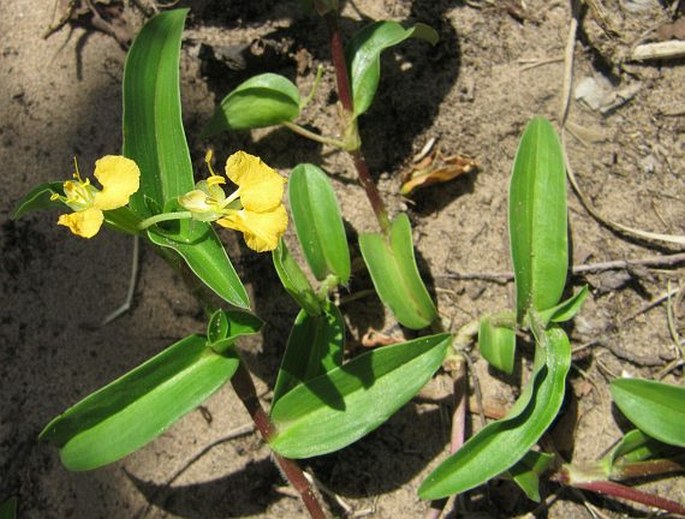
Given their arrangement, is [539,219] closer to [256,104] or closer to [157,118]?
[256,104]

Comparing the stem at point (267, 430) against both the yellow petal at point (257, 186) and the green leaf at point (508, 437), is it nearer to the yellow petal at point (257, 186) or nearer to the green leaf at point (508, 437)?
the green leaf at point (508, 437)

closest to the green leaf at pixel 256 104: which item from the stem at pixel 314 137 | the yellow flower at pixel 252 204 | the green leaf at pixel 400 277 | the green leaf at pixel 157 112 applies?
the stem at pixel 314 137

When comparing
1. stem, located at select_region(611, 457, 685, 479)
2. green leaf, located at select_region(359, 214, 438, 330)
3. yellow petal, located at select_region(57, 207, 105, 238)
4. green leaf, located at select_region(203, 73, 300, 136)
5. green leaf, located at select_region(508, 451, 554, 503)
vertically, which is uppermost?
yellow petal, located at select_region(57, 207, 105, 238)

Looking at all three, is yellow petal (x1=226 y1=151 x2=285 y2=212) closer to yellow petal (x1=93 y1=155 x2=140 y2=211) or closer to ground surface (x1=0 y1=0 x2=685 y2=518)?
yellow petal (x1=93 y1=155 x2=140 y2=211)

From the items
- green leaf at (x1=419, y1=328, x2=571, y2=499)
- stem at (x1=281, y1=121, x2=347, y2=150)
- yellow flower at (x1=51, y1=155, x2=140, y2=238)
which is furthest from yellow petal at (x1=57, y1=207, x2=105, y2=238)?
green leaf at (x1=419, y1=328, x2=571, y2=499)

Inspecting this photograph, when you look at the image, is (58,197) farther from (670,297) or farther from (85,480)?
(670,297)
